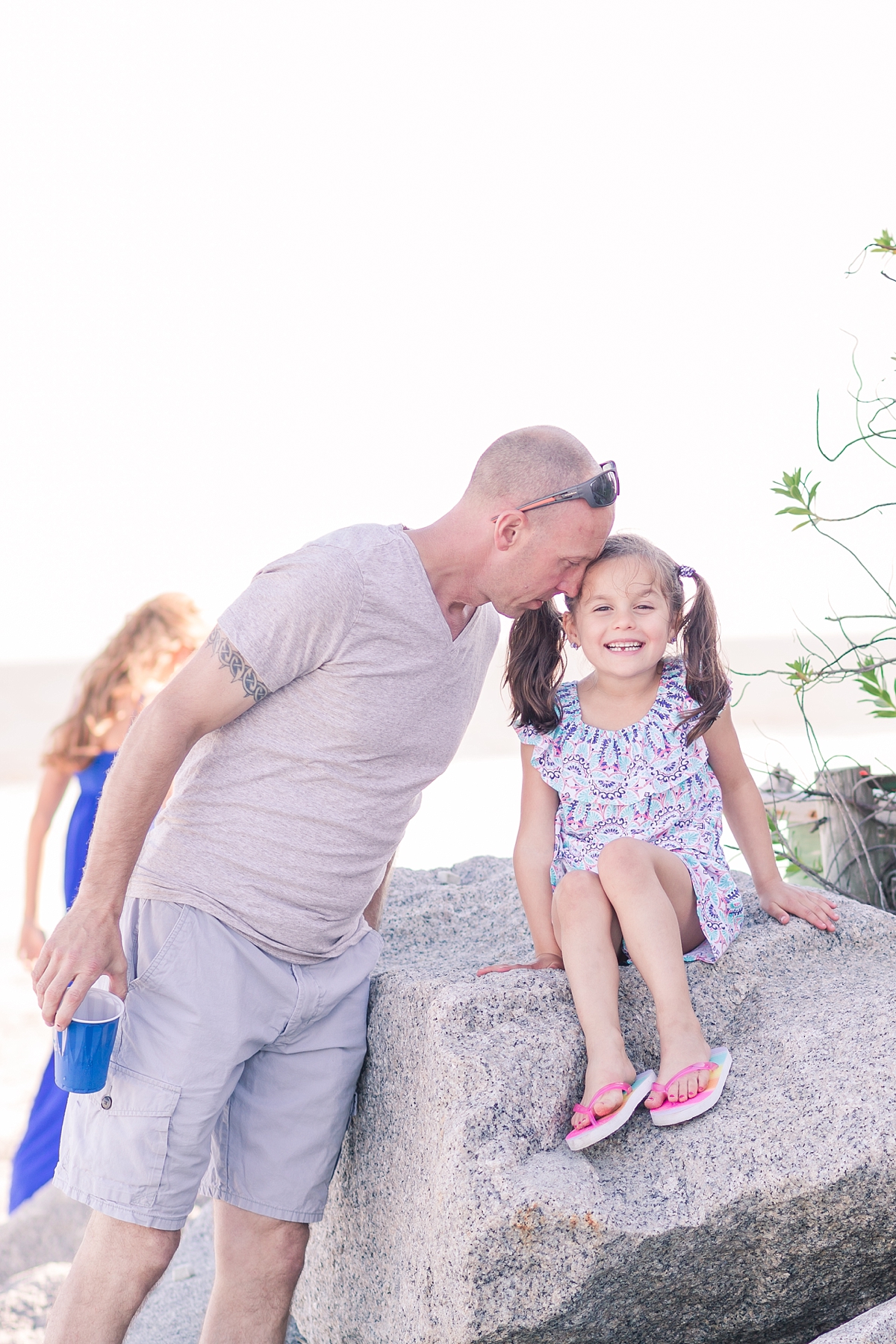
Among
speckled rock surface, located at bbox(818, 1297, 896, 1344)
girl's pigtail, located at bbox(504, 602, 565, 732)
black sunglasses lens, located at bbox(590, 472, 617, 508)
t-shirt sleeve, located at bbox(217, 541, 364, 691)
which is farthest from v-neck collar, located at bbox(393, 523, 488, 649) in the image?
speckled rock surface, located at bbox(818, 1297, 896, 1344)

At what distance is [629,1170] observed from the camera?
2193 millimetres

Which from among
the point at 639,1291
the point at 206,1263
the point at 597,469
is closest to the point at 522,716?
the point at 597,469

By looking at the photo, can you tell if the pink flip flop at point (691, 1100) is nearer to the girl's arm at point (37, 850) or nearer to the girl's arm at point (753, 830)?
the girl's arm at point (753, 830)

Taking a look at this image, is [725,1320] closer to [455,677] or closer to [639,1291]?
[639,1291]

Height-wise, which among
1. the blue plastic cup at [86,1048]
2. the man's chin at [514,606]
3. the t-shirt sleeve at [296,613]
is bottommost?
the blue plastic cup at [86,1048]

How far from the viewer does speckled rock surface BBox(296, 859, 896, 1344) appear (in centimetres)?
204

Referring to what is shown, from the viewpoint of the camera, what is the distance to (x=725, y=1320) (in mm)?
2223

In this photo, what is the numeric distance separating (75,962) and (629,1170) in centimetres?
113

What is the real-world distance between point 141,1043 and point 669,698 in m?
1.40

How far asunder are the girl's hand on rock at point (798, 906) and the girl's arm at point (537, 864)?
53 centimetres

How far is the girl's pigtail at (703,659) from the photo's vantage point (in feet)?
8.71

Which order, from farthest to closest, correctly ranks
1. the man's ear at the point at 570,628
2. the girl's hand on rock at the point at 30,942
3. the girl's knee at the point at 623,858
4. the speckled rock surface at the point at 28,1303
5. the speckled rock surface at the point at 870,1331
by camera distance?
the girl's hand on rock at the point at 30,942 < the speckled rock surface at the point at 28,1303 < the man's ear at the point at 570,628 < the girl's knee at the point at 623,858 < the speckled rock surface at the point at 870,1331

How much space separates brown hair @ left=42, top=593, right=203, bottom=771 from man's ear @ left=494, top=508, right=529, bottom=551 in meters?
2.03

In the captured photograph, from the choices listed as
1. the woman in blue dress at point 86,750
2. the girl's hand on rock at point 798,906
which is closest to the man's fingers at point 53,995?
the girl's hand on rock at point 798,906
